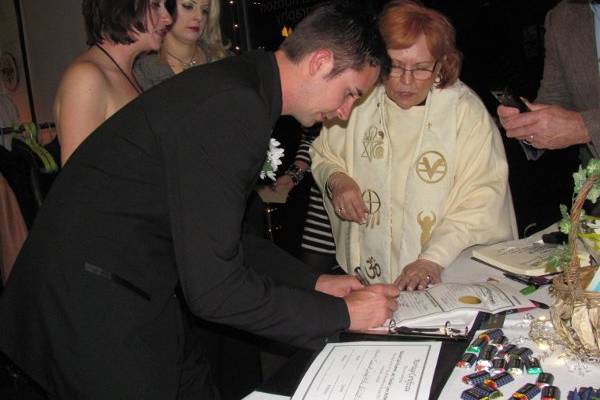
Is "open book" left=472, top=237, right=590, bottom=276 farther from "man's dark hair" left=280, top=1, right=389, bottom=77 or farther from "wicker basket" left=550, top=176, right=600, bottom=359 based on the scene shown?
"man's dark hair" left=280, top=1, right=389, bottom=77

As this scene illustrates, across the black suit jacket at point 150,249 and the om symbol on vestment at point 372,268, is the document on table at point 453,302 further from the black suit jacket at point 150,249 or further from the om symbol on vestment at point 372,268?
the om symbol on vestment at point 372,268

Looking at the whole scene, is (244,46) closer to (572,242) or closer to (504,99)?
(504,99)

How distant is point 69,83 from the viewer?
6.20 ft

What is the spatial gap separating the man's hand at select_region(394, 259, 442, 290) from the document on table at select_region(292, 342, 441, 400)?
1.46ft

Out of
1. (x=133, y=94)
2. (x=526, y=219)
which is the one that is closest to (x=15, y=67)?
(x=133, y=94)

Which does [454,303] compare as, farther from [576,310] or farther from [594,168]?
[594,168]

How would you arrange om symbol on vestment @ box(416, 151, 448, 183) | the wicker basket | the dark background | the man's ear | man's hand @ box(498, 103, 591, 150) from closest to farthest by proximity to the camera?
1. the wicker basket
2. the man's ear
3. man's hand @ box(498, 103, 591, 150)
4. om symbol on vestment @ box(416, 151, 448, 183)
5. the dark background

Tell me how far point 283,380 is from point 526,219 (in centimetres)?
214

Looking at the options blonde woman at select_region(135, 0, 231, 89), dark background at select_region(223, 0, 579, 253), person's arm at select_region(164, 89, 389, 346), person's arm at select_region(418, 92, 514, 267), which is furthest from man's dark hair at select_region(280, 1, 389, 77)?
dark background at select_region(223, 0, 579, 253)

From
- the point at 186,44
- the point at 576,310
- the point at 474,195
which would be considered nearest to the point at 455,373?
the point at 576,310

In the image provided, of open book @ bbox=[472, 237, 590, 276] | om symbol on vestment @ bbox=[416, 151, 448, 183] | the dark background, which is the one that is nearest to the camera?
open book @ bbox=[472, 237, 590, 276]

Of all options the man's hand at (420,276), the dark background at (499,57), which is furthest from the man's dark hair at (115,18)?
the dark background at (499,57)

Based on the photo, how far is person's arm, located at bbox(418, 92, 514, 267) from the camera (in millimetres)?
1815

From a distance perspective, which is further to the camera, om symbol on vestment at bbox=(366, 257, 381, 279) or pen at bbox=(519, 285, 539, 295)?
om symbol on vestment at bbox=(366, 257, 381, 279)
